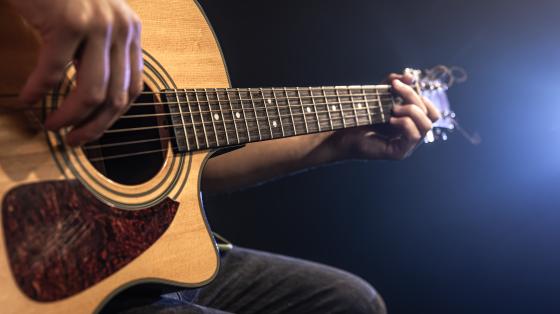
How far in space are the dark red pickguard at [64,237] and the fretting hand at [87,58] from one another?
0.08 metres

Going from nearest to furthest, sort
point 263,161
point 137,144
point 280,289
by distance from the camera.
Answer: point 137,144
point 280,289
point 263,161

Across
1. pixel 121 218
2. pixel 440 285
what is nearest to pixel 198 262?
pixel 121 218

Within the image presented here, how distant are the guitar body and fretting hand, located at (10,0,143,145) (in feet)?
0.15

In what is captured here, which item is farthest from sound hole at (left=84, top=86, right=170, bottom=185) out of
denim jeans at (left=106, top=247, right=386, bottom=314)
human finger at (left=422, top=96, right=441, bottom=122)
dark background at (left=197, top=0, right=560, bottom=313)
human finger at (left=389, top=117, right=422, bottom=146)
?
dark background at (left=197, top=0, right=560, bottom=313)

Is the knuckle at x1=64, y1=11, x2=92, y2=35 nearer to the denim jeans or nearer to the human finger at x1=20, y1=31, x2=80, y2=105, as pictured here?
the human finger at x1=20, y1=31, x2=80, y2=105

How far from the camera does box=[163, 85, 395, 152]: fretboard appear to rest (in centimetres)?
76

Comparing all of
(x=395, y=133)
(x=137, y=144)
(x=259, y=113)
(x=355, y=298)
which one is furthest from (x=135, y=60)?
(x=395, y=133)

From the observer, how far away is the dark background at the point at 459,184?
181 cm

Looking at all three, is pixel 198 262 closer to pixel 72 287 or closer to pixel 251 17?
pixel 72 287

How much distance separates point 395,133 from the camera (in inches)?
50.5

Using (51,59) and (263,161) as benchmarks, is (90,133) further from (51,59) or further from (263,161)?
(263,161)

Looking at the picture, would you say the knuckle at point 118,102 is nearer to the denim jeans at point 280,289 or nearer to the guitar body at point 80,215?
the guitar body at point 80,215

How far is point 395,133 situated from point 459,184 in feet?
2.52

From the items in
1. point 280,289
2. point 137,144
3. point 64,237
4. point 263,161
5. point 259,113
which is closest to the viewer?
point 64,237
